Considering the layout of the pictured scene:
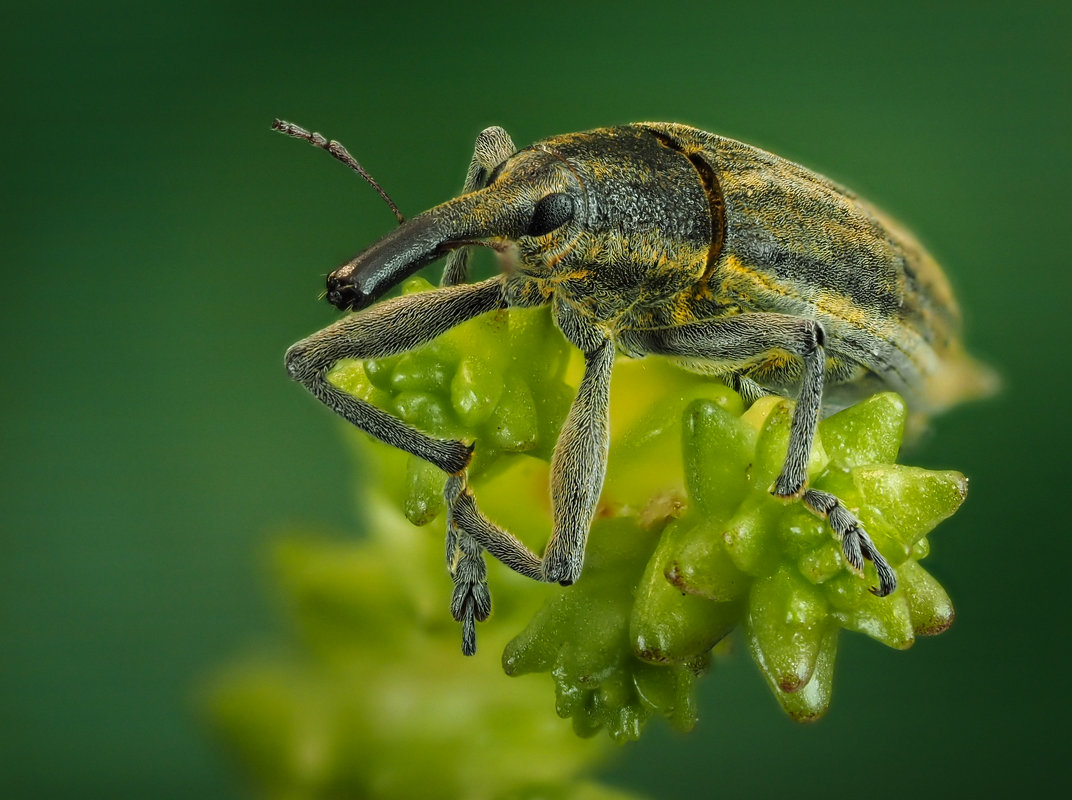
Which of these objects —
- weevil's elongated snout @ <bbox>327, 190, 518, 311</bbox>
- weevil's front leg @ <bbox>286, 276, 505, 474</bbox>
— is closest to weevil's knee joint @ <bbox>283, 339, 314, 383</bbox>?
weevil's front leg @ <bbox>286, 276, 505, 474</bbox>

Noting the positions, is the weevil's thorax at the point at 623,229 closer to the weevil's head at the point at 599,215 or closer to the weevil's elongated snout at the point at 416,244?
the weevil's head at the point at 599,215

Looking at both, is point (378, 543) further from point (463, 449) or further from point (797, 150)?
point (797, 150)

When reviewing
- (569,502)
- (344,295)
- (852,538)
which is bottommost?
(569,502)

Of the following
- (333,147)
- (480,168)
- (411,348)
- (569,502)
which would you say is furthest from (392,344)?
(480,168)

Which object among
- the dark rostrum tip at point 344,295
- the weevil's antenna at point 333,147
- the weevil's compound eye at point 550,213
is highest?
the weevil's antenna at point 333,147

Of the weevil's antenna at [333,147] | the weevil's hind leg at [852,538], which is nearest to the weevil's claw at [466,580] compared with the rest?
the weevil's hind leg at [852,538]

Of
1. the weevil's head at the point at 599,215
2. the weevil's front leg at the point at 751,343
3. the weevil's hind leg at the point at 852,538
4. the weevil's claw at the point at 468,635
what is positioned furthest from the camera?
the weevil's head at the point at 599,215

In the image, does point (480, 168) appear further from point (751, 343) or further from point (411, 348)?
point (411, 348)
